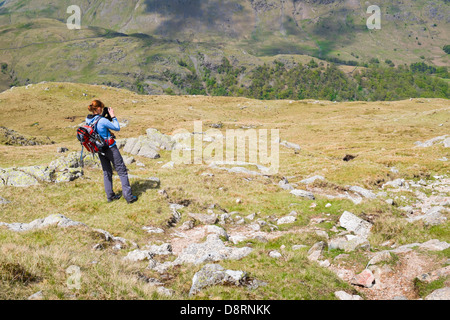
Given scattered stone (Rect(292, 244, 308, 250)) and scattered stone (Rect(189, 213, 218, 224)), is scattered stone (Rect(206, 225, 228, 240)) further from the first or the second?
scattered stone (Rect(292, 244, 308, 250))

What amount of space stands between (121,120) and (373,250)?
67.5 meters

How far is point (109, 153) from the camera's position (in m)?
14.7

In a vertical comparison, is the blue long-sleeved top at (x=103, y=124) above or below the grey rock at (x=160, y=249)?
above

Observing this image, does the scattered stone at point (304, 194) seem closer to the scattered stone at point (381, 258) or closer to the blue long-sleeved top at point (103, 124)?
the scattered stone at point (381, 258)

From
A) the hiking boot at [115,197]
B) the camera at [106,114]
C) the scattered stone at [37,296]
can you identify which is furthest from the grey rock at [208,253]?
the camera at [106,114]

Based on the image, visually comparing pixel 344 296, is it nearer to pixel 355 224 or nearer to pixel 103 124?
pixel 355 224

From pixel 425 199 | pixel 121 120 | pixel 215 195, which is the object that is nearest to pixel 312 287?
pixel 215 195

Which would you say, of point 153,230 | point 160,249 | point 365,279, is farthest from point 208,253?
point 365,279

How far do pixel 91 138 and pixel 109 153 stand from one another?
4.48 feet

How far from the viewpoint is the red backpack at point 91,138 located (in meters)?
13.3

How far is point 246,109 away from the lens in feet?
334

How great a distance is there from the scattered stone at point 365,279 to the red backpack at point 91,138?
494 inches

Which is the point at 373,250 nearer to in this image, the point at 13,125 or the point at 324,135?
the point at 324,135
